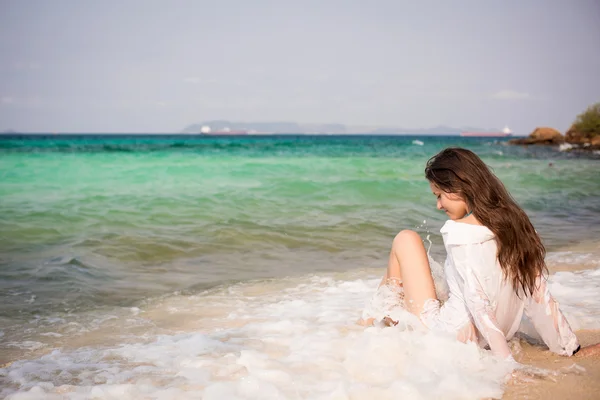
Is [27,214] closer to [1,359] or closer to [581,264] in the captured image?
[1,359]

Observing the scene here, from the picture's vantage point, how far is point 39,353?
4039mm

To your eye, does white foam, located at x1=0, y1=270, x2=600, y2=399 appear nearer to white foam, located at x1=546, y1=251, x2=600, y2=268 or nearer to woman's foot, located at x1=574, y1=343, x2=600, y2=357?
woman's foot, located at x1=574, y1=343, x2=600, y2=357

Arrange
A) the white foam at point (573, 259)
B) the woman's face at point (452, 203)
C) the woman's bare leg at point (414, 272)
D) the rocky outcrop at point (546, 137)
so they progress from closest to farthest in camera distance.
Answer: the woman's face at point (452, 203) → the woman's bare leg at point (414, 272) → the white foam at point (573, 259) → the rocky outcrop at point (546, 137)

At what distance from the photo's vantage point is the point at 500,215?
313 cm

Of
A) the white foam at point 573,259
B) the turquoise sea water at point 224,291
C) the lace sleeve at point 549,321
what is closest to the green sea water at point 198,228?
the turquoise sea water at point 224,291

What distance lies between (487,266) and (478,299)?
0.20 meters

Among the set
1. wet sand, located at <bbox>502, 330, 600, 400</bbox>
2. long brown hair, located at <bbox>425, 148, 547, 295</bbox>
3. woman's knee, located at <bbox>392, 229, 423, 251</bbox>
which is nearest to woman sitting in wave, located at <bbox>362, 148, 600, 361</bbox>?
long brown hair, located at <bbox>425, 148, 547, 295</bbox>

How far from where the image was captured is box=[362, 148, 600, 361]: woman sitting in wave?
3104 mm

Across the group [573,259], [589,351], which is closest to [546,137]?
[573,259]

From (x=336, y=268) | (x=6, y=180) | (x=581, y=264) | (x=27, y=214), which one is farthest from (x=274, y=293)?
(x=6, y=180)

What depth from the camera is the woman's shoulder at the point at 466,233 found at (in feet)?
10.2

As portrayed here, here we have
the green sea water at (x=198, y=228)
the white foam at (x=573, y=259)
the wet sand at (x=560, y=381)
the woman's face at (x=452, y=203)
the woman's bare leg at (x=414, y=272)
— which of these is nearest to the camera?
the wet sand at (x=560, y=381)

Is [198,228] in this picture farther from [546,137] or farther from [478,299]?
[546,137]

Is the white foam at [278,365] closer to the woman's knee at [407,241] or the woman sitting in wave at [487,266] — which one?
the woman sitting in wave at [487,266]
